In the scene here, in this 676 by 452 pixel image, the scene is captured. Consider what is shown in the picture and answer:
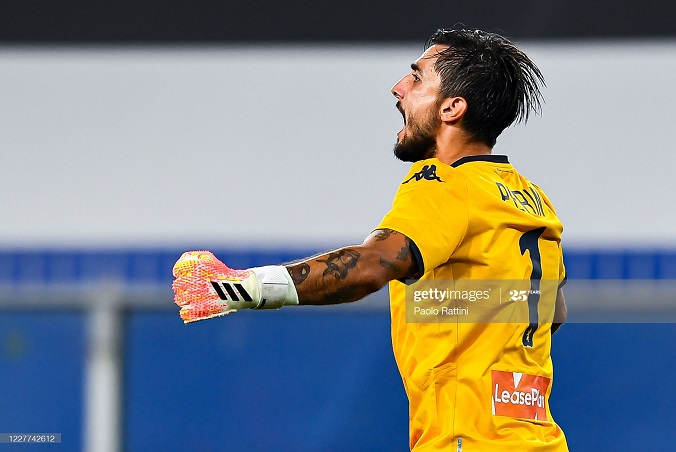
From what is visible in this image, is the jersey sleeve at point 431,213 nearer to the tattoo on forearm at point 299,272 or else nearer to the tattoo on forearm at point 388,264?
the tattoo on forearm at point 388,264

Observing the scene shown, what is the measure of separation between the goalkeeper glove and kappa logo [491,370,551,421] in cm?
58

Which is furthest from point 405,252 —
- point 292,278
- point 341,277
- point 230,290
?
point 230,290

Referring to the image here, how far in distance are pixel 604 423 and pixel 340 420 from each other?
870 mm

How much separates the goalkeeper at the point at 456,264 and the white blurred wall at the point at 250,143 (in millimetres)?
7167

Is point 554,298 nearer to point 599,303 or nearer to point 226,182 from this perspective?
point 599,303

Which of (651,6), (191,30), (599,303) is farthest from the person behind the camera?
(191,30)

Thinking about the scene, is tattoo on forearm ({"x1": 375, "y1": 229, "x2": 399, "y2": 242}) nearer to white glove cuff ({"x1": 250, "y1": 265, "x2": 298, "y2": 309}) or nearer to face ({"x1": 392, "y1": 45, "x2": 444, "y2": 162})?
white glove cuff ({"x1": 250, "y1": 265, "x2": 298, "y2": 309})

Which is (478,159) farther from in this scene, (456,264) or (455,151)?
(456,264)

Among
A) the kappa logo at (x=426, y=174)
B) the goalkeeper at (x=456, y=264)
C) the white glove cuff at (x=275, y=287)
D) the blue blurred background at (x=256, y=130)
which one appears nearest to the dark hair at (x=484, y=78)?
the goalkeeper at (x=456, y=264)

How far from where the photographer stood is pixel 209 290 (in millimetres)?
2066

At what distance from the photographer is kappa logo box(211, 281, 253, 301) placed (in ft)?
6.78

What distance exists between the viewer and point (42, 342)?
3262mm

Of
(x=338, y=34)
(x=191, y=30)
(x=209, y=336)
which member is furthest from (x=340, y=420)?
(x=191, y=30)

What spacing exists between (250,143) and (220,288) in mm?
8983
